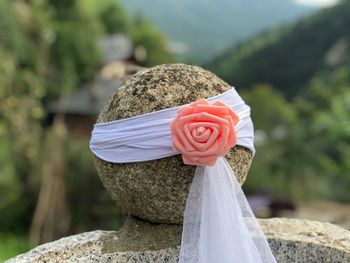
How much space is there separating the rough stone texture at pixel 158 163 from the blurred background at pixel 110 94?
61 centimetres

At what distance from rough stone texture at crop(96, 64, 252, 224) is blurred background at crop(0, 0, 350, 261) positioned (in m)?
0.61

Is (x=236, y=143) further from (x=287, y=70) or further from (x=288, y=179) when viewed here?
(x=287, y=70)

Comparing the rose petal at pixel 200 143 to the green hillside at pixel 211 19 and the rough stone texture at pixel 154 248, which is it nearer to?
the rough stone texture at pixel 154 248

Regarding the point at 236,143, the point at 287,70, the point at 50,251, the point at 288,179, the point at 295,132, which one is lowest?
the point at 50,251

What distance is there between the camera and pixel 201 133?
1.48 m

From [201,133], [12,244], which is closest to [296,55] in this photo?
[12,244]

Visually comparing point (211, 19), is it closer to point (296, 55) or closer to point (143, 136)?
point (296, 55)

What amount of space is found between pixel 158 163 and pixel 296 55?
21007 millimetres

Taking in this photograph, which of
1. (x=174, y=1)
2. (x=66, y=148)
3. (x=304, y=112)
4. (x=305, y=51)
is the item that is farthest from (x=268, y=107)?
(x=174, y=1)

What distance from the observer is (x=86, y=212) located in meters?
7.79

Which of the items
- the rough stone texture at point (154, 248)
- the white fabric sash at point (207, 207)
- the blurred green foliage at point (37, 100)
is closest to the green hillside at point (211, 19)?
the blurred green foliage at point (37, 100)

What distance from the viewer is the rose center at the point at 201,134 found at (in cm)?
148

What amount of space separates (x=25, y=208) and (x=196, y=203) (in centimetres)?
715

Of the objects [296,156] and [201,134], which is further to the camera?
[296,156]
